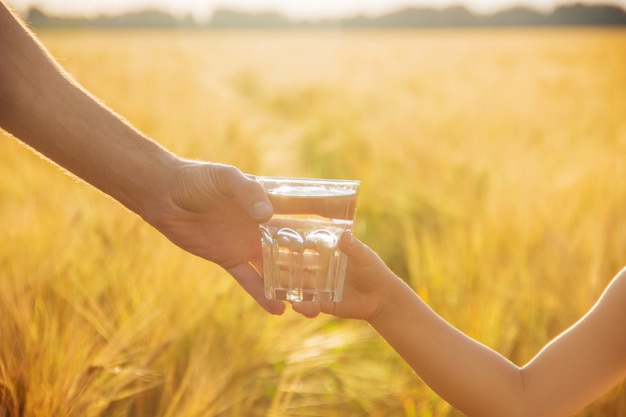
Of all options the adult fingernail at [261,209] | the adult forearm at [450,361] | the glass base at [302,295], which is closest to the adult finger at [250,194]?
the adult fingernail at [261,209]

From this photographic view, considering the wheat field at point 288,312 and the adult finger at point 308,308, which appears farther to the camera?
the wheat field at point 288,312

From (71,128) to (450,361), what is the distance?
663 mm

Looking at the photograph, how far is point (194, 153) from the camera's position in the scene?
3578 mm

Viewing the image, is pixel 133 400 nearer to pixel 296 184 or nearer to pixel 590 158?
pixel 296 184

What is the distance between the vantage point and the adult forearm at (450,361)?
1040mm

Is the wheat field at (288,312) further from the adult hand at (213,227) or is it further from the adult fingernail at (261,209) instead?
the adult fingernail at (261,209)

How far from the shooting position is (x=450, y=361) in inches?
41.2

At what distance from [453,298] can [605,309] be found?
97 centimetres

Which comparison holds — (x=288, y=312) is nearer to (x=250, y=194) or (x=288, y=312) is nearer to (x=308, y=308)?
(x=308, y=308)

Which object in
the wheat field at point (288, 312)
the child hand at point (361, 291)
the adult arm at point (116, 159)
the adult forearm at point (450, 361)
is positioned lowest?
the wheat field at point (288, 312)

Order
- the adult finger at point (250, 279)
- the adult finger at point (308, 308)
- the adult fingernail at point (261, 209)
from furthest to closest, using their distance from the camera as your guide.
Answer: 1. the adult finger at point (250, 279)
2. the adult finger at point (308, 308)
3. the adult fingernail at point (261, 209)

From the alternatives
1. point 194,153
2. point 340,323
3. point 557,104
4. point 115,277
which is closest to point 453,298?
point 340,323

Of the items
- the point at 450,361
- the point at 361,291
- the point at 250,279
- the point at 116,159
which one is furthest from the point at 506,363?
the point at 116,159

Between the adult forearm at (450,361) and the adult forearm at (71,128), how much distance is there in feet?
1.36
